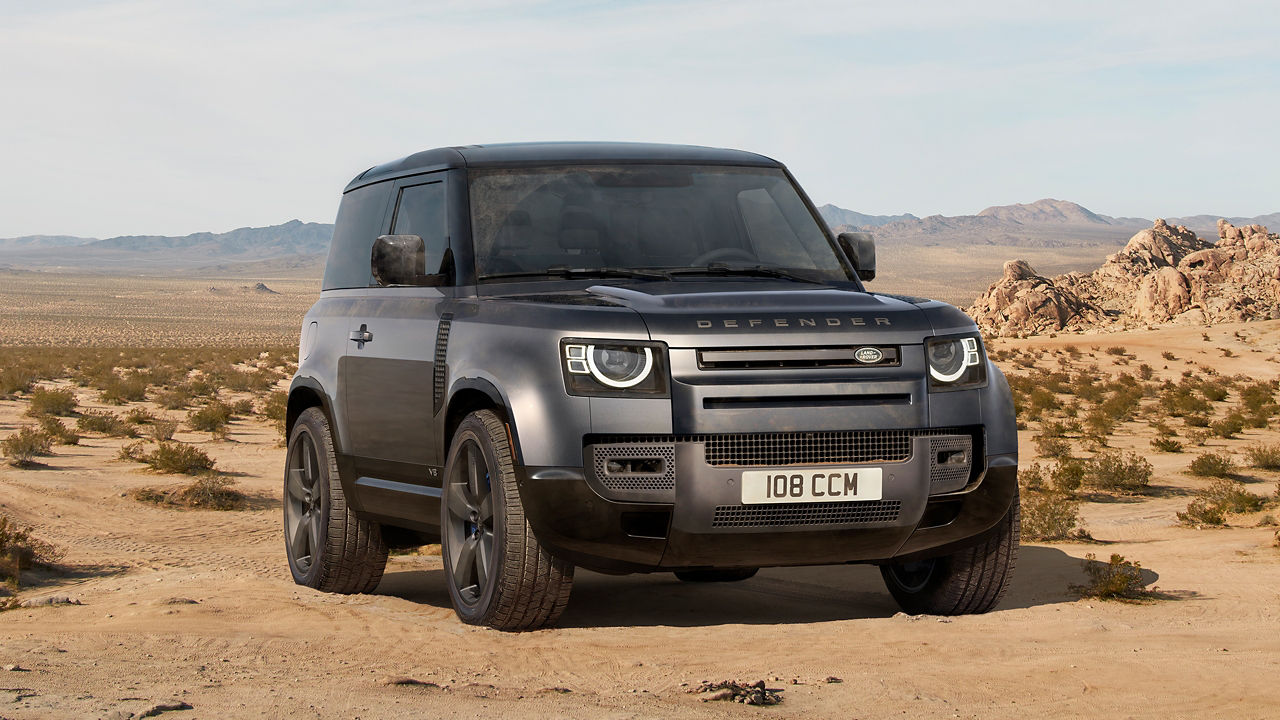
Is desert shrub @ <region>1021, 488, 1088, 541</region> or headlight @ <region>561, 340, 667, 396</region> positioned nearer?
headlight @ <region>561, 340, 667, 396</region>

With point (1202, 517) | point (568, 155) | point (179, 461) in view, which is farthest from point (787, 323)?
point (179, 461)

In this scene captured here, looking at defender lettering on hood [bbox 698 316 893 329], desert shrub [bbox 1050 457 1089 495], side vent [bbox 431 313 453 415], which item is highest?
defender lettering on hood [bbox 698 316 893 329]

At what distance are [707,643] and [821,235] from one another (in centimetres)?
253

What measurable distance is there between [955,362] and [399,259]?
8.87 ft

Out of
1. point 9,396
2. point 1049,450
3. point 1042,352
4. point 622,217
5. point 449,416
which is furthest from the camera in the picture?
point 1042,352

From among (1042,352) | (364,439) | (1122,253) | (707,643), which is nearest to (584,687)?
(707,643)

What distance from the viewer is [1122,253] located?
210 ft

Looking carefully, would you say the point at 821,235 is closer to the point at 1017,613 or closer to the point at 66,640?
the point at 1017,613

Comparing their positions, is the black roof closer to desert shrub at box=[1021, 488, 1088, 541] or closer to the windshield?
the windshield

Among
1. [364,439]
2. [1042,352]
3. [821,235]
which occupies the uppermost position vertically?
[821,235]

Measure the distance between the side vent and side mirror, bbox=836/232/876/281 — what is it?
2.30m

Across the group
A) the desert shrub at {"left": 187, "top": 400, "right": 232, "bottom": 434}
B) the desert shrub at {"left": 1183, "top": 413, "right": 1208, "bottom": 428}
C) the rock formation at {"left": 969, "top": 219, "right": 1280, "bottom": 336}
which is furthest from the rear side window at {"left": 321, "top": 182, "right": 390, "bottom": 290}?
the rock formation at {"left": 969, "top": 219, "right": 1280, "bottom": 336}

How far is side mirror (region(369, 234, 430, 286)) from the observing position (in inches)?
275

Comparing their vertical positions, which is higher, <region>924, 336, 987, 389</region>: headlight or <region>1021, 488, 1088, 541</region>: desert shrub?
<region>924, 336, 987, 389</region>: headlight
